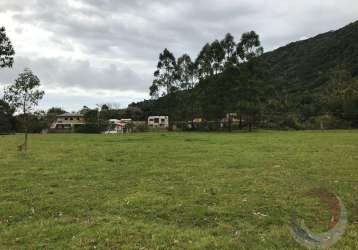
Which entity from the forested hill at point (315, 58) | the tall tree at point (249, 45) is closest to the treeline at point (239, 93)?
the tall tree at point (249, 45)

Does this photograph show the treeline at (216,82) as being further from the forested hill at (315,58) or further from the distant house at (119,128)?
the forested hill at (315,58)

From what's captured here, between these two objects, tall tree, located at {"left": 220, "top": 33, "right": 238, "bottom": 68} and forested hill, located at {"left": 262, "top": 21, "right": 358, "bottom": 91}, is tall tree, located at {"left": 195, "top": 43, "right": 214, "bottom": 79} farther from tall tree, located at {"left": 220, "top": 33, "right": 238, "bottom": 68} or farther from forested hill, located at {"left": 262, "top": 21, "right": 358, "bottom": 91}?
forested hill, located at {"left": 262, "top": 21, "right": 358, "bottom": 91}

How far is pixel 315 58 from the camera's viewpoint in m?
162

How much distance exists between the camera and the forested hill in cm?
13812

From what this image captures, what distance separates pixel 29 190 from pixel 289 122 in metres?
82.7

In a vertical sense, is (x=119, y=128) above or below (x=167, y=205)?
above

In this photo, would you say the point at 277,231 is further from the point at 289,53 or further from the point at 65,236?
the point at 289,53

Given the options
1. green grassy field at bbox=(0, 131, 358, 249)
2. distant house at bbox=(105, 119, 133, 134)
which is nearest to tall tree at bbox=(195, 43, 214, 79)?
distant house at bbox=(105, 119, 133, 134)

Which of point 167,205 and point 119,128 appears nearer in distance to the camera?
point 167,205

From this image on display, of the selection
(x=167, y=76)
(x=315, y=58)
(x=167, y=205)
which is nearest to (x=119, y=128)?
(x=167, y=76)

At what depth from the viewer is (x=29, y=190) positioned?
46.0 feet

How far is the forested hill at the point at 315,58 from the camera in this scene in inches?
5438

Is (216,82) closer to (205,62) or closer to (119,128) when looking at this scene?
(205,62)

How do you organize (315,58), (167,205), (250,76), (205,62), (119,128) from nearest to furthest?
(167,205) < (250,76) < (205,62) < (119,128) < (315,58)
